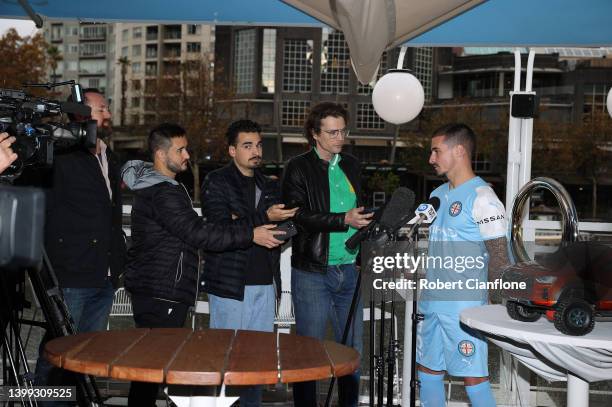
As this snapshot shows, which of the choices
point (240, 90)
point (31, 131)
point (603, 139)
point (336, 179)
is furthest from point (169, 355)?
point (240, 90)

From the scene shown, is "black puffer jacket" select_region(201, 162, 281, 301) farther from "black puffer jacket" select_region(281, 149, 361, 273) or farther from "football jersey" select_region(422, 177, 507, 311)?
"football jersey" select_region(422, 177, 507, 311)

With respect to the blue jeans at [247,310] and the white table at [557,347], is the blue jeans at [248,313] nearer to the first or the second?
the blue jeans at [247,310]

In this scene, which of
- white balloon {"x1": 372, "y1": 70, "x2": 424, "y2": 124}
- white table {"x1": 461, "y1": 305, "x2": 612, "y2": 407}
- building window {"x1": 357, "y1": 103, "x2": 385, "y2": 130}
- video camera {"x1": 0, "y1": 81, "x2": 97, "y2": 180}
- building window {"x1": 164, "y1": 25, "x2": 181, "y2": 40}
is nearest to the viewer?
white table {"x1": 461, "y1": 305, "x2": 612, "y2": 407}

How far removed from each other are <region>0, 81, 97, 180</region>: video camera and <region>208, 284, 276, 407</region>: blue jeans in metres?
1.24

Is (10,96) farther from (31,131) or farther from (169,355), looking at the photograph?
(169,355)

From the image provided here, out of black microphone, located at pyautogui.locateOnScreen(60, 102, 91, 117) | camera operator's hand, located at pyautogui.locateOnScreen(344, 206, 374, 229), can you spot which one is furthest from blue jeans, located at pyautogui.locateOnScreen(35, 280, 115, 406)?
camera operator's hand, located at pyautogui.locateOnScreen(344, 206, 374, 229)

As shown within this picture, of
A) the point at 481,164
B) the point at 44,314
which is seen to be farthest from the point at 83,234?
the point at 481,164

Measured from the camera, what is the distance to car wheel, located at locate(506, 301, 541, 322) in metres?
3.18

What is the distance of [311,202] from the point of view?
14.4 feet

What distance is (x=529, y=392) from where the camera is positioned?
5520mm

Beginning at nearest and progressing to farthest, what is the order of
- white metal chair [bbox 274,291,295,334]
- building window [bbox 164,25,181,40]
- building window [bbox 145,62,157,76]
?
white metal chair [bbox 274,291,295,334], building window [bbox 145,62,157,76], building window [bbox 164,25,181,40]

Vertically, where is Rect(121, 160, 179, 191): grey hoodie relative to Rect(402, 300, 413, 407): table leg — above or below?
above

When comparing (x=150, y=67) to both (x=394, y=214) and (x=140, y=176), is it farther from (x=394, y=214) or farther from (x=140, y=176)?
(x=394, y=214)

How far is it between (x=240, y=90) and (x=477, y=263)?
89.9m
